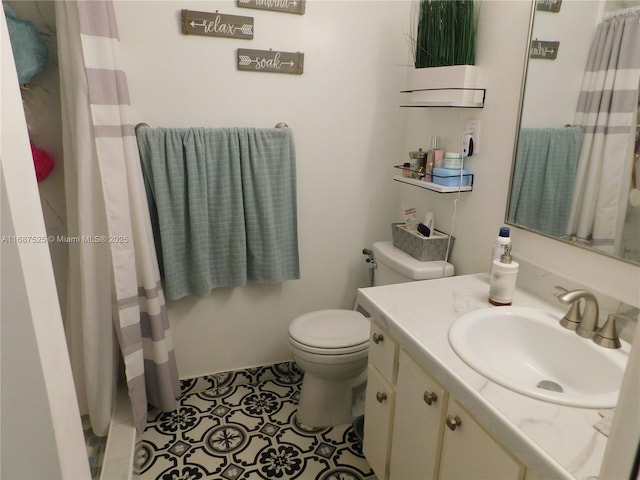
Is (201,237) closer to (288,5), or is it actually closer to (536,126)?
(288,5)

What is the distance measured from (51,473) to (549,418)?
889 millimetres

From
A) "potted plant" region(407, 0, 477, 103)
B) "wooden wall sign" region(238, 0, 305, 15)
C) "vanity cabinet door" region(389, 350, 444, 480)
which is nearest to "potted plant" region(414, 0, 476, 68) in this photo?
"potted plant" region(407, 0, 477, 103)

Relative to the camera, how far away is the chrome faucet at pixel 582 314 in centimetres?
110

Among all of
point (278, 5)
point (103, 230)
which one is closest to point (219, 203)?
point (103, 230)

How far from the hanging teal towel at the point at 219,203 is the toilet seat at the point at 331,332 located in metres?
0.27

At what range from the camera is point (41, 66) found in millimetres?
1509

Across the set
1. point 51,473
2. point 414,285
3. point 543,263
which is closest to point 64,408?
point 51,473

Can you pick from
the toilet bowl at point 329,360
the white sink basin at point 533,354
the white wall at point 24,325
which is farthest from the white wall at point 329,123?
the white wall at point 24,325

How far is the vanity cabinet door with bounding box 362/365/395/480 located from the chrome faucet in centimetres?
56

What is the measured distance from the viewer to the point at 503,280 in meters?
1.31

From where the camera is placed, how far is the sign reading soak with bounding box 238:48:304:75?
5.98 feet

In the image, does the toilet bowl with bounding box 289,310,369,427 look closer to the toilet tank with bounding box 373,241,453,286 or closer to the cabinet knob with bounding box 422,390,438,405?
the toilet tank with bounding box 373,241,453,286

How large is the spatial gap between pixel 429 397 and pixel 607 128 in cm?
86

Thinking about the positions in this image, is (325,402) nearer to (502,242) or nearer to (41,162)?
(502,242)
